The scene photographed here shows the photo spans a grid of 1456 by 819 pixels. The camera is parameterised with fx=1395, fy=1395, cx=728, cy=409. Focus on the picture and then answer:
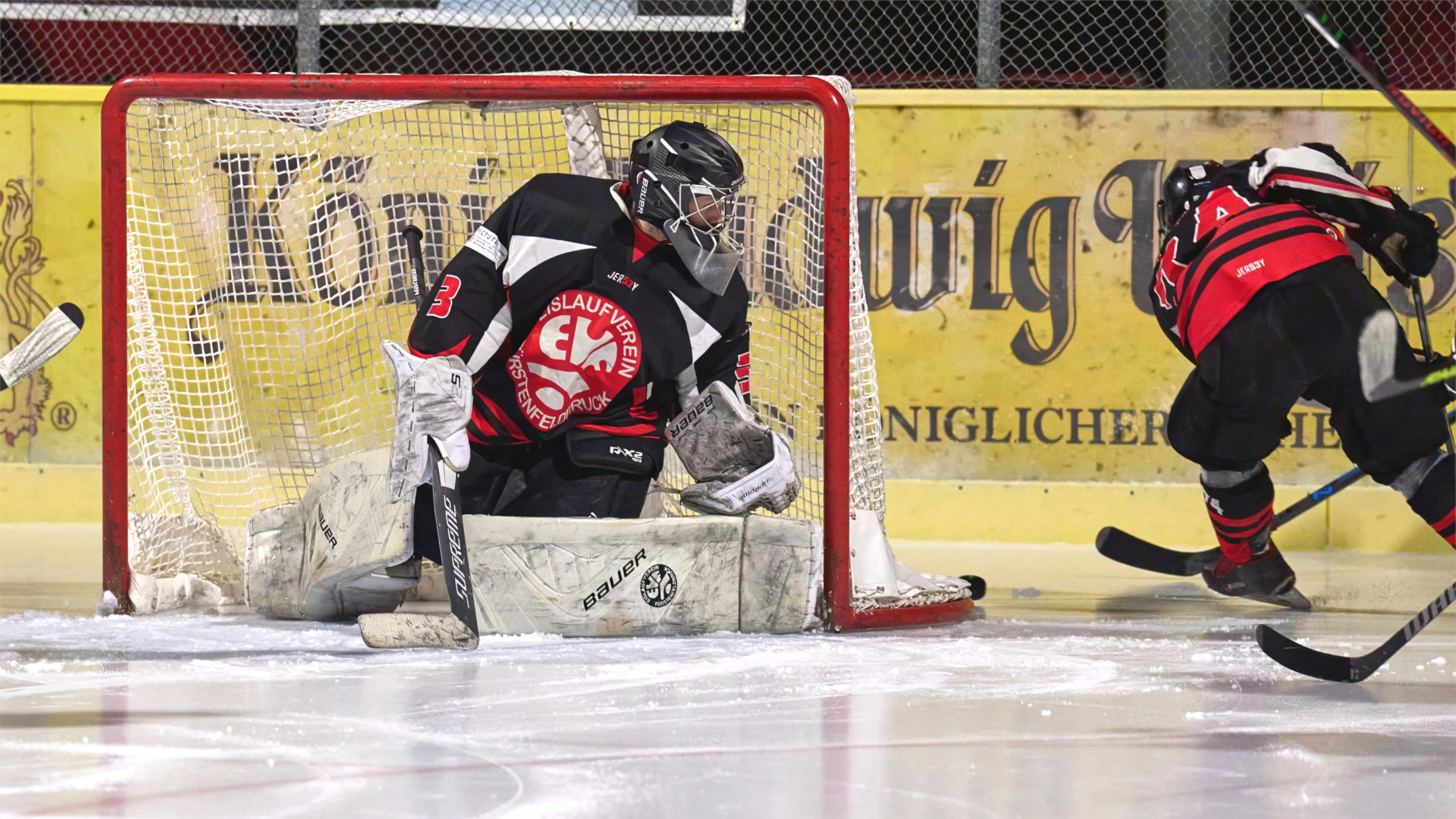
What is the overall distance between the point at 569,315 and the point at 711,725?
108 cm

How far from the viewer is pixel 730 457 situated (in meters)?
2.90

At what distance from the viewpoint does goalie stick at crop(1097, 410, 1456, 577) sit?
11.0 ft

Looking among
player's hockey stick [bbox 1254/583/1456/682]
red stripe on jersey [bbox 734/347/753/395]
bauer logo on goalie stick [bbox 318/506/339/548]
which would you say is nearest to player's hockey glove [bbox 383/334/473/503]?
bauer logo on goalie stick [bbox 318/506/339/548]

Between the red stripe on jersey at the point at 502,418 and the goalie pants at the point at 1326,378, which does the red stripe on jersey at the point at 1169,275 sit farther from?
the red stripe on jersey at the point at 502,418

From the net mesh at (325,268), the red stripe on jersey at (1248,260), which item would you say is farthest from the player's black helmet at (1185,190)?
the net mesh at (325,268)

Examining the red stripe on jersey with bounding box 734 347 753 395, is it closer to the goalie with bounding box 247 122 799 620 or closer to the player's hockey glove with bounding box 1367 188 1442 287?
the goalie with bounding box 247 122 799 620

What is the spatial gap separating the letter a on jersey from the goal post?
0.41m

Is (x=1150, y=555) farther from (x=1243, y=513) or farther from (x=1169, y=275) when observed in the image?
(x=1169, y=275)

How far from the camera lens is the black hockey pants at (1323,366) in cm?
277

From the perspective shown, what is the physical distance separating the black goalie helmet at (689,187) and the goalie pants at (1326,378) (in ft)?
3.41

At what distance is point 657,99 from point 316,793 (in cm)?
162

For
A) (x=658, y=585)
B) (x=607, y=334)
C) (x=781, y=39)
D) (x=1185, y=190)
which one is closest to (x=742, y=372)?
(x=607, y=334)

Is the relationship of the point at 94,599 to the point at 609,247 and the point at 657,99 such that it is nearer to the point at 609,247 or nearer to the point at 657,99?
the point at 609,247

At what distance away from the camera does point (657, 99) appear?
9.25ft
